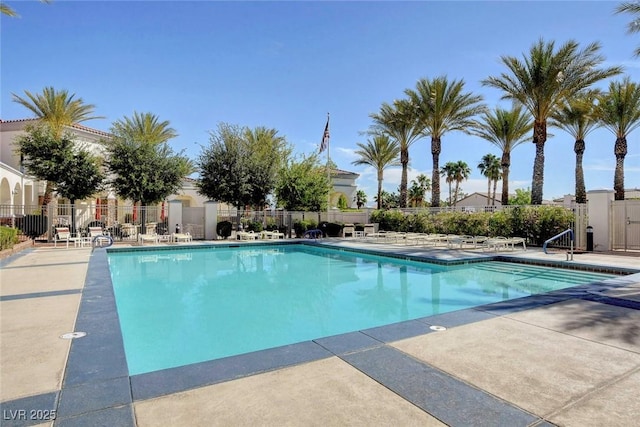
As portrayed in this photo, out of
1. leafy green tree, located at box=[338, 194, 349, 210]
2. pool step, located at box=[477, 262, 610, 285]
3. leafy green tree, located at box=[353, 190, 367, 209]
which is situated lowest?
pool step, located at box=[477, 262, 610, 285]

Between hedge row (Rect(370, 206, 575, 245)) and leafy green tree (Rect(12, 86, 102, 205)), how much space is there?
22.7 m

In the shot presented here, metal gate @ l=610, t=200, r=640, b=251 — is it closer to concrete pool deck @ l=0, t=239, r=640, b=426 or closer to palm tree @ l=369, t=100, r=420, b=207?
concrete pool deck @ l=0, t=239, r=640, b=426

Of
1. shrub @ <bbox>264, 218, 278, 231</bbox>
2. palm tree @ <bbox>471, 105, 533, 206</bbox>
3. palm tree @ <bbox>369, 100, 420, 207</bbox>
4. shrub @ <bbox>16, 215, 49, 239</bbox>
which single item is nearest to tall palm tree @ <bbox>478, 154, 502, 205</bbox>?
palm tree @ <bbox>471, 105, 533, 206</bbox>

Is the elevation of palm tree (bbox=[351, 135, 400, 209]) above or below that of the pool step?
above

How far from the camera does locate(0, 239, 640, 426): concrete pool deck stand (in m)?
2.83

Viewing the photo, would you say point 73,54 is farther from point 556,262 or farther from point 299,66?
point 556,262

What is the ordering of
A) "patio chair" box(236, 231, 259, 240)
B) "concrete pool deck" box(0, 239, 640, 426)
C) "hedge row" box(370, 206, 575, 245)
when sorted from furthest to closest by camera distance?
"patio chair" box(236, 231, 259, 240) → "hedge row" box(370, 206, 575, 245) → "concrete pool deck" box(0, 239, 640, 426)

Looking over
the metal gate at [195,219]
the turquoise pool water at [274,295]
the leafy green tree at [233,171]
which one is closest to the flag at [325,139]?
the leafy green tree at [233,171]

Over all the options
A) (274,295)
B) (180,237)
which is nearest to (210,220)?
(180,237)

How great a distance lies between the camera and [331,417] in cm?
279

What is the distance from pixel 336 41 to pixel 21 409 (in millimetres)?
16869

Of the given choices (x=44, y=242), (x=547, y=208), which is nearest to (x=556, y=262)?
(x=547, y=208)

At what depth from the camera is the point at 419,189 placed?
5909 centimetres

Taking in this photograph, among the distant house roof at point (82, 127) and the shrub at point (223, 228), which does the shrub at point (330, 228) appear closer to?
the shrub at point (223, 228)
